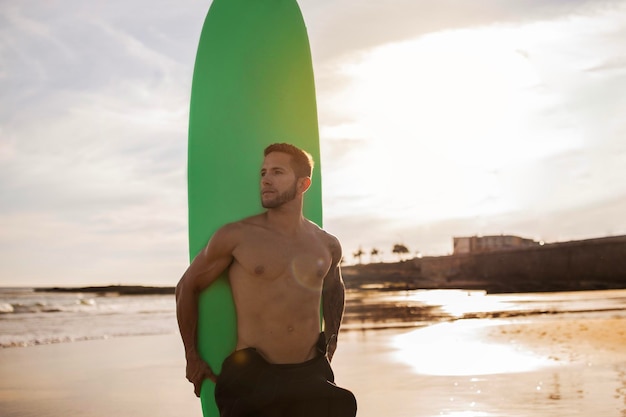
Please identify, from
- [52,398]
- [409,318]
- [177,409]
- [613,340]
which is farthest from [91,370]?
[409,318]

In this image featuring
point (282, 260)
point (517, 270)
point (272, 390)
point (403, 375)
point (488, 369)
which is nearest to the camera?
point (272, 390)

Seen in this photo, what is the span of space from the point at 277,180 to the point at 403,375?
16.2 feet

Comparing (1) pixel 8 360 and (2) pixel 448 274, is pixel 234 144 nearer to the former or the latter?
(1) pixel 8 360

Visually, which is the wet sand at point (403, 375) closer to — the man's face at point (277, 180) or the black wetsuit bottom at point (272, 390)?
the black wetsuit bottom at point (272, 390)

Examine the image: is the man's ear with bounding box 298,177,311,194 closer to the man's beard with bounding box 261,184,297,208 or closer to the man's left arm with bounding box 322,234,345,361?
the man's beard with bounding box 261,184,297,208

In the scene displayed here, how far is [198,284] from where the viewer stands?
3.22 meters

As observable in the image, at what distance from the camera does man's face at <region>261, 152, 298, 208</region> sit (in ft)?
10.3

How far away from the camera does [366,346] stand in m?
10.2

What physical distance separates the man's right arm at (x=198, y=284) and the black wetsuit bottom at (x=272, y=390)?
150 mm

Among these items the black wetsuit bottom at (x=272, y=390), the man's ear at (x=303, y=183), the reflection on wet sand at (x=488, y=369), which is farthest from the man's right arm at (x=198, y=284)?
the reflection on wet sand at (x=488, y=369)

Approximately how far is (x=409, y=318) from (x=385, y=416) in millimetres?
10784

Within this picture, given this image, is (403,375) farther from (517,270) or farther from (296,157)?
(517,270)

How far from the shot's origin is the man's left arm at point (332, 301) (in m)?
3.46

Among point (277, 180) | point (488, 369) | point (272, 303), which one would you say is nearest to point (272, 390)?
point (272, 303)
